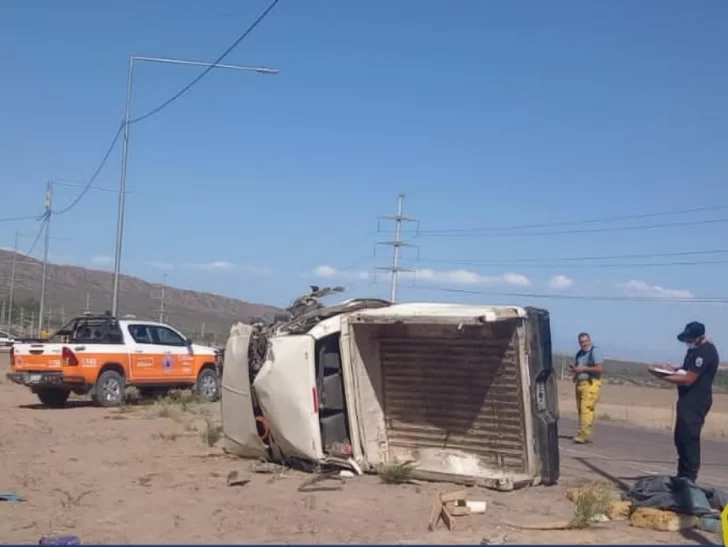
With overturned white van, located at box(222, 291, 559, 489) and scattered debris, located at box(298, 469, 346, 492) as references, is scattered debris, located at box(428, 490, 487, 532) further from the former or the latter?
scattered debris, located at box(298, 469, 346, 492)

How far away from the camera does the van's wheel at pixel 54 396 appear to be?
21.0 metres

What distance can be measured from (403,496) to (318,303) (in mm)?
3296

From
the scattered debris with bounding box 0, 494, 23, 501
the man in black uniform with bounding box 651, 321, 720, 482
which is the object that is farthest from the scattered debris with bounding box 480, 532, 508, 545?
the scattered debris with bounding box 0, 494, 23, 501

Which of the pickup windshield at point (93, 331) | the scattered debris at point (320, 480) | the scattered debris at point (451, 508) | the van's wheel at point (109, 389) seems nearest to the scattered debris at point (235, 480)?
the scattered debris at point (320, 480)

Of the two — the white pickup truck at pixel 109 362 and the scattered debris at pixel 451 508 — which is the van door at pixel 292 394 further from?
the white pickup truck at pixel 109 362

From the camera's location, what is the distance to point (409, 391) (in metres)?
11.4

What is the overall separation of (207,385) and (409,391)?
38.4 feet

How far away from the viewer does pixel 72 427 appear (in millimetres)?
16719

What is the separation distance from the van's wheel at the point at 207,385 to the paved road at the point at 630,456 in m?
7.74

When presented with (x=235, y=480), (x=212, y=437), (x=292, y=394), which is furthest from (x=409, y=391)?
(x=212, y=437)

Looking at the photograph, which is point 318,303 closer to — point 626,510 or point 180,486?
point 180,486

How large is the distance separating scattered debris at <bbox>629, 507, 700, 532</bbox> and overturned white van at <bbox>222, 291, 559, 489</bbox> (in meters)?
1.83

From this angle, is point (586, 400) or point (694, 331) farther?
point (586, 400)

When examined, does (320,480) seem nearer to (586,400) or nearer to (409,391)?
(409,391)
